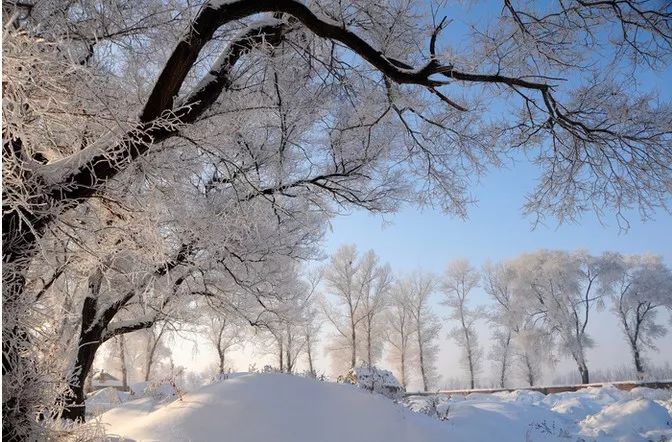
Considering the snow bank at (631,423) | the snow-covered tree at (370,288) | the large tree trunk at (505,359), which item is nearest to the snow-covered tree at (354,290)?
the snow-covered tree at (370,288)

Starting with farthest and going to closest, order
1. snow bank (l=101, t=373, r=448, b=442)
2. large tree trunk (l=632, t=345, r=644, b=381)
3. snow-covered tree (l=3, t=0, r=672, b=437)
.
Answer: large tree trunk (l=632, t=345, r=644, b=381)
snow bank (l=101, t=373, r=448, b=442)
snow-covered tree (l=3, t=0, r=672, b=437)

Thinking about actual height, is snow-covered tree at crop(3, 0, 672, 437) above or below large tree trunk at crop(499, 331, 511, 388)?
above

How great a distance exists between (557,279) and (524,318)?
A: 309 centimetres

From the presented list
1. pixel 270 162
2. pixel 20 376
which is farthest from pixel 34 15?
pixel 270 162

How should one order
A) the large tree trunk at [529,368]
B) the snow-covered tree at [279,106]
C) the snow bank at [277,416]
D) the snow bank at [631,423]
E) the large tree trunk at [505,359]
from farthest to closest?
the large tree trunk at [505,359], the large tree trunk at [529,368], the snow bank at [631,423], the snow bank at [277,416], the snow-covered tree at [279,106]

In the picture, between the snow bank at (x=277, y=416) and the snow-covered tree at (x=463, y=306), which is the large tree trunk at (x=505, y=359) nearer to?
the snow-covered tree at (x=463, y=306)

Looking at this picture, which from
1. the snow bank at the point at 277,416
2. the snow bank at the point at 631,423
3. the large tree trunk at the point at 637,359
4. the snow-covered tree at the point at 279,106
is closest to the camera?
the snow-covered tree at the point at 279,106

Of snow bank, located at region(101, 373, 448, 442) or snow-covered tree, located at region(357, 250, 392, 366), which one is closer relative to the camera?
snow bank, located at region(101, 373, 448, 442)

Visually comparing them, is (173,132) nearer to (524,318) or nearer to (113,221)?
(113,221)

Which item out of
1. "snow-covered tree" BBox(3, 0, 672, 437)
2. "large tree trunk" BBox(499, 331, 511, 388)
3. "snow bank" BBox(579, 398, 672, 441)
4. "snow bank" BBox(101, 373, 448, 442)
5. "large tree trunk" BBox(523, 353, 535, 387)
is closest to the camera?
"snow-covered tree" BBox(3, 0, 672, 437)

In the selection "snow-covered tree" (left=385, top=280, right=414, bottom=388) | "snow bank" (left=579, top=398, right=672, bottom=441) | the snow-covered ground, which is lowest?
"snow bank" (left=579, top=398, right=672, bottom=441)

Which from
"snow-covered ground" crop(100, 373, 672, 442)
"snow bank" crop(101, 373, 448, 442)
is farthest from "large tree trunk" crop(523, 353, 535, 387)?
"snow bank" crop(101, 373, 448, 442)

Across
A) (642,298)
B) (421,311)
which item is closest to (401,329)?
(421,311)

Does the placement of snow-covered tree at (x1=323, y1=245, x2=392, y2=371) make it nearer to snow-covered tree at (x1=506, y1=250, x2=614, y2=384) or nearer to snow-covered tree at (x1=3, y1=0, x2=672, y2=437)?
snow-covered tree at (x1=506, y1=250, x2=614, y2=384)
